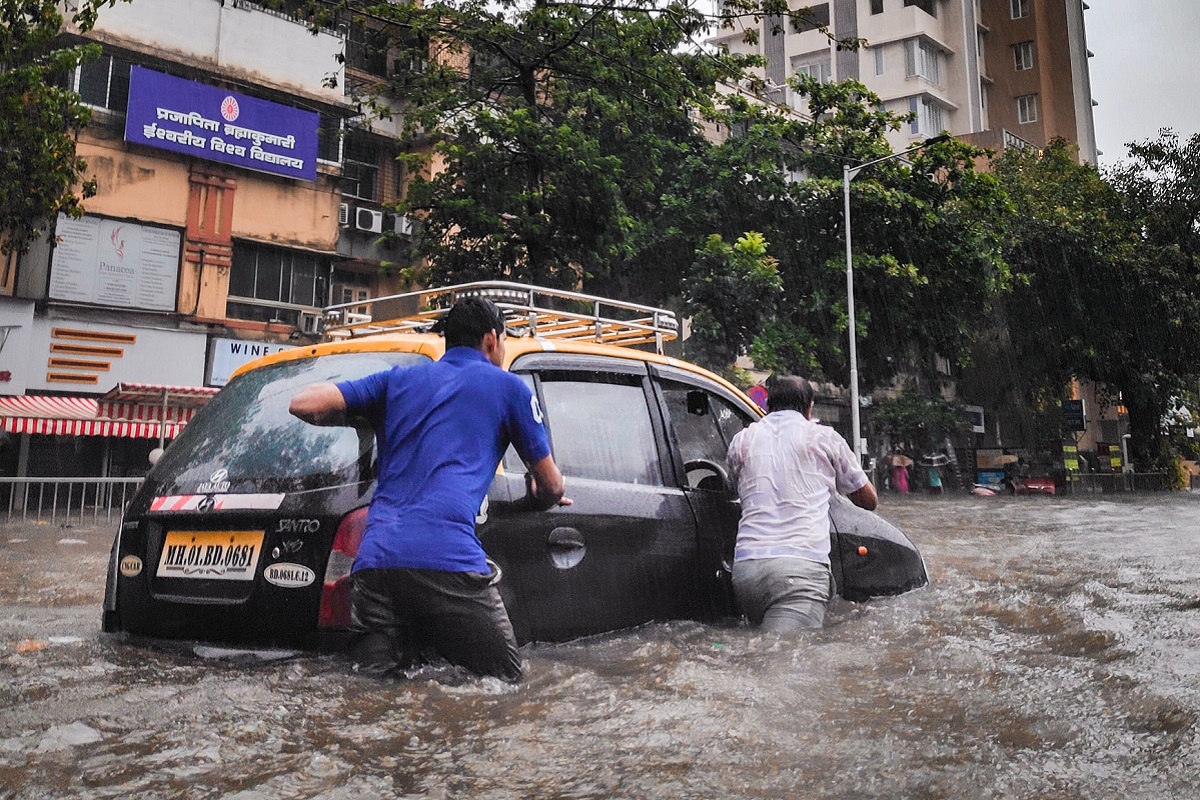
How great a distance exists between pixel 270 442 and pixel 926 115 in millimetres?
52274

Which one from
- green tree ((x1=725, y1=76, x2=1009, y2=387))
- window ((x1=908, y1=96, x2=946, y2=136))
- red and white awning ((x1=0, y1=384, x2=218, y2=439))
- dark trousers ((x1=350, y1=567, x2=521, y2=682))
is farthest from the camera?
window ((x1=908, y1=96, x2=946, y2=136))

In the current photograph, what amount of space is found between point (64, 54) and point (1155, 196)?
3324 centimetres

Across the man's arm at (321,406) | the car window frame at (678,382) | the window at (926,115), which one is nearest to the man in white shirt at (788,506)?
the car window frame at (678,382)

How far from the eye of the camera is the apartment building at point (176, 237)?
18.1 meters

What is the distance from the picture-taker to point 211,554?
3537 millimetres

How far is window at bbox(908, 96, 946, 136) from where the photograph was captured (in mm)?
50219

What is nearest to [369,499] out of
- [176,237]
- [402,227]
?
[176,237]

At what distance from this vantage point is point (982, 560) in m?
9.55

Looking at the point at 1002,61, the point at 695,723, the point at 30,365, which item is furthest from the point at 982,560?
the point at 1002,61

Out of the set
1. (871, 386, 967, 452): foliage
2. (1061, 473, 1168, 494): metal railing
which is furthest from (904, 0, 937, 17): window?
(871, 386, 967, 452): foliage

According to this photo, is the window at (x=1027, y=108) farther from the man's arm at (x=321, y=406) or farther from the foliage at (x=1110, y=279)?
the man's arm at (x=321, y=406)

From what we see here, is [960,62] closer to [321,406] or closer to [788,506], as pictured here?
[788,506]


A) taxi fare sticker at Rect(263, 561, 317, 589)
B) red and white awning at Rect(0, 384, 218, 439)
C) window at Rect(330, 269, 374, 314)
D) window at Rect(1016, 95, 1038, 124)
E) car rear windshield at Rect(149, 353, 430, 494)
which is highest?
window at Rect(1016, 95, 1038, 124)

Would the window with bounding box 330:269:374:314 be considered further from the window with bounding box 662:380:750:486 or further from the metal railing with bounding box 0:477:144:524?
the window with bounding box 662:380:750:486
